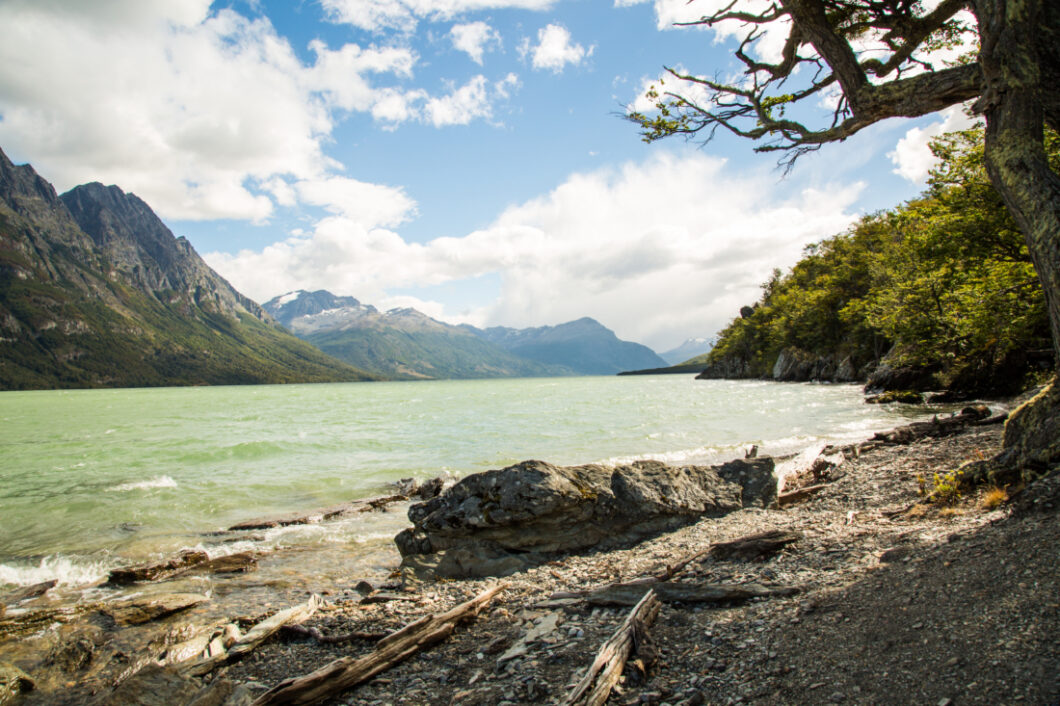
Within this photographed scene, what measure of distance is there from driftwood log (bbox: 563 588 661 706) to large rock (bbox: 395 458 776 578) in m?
4.65

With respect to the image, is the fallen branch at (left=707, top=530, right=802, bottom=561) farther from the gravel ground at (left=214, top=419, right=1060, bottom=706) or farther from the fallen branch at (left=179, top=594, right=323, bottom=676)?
the fallen branch at (left=179, top=594, right=323, bottom=676)

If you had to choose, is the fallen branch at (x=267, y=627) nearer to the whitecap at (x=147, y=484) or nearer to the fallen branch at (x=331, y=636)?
the fallen branch at (x=331, y=636)

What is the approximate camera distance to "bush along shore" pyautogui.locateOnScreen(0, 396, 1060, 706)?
4078mm

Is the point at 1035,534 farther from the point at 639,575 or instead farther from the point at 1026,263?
the point at 1026,263

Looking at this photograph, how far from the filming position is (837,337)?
80.4 m

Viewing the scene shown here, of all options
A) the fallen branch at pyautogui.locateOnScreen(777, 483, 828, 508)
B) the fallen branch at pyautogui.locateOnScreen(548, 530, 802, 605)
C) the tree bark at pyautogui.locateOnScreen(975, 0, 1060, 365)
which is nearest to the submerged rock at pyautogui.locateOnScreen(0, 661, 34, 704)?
the fallen branch at pyautogui.locateOnScreen(548, 530, 802, 605)

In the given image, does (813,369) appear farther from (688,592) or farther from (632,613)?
(632,613)

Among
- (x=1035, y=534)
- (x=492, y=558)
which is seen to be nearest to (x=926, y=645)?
(x=1035, y=534)

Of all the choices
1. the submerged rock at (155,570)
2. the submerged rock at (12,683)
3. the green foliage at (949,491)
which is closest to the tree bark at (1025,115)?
the green foliage at (949,491)

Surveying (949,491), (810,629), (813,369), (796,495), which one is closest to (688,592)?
(810,629)

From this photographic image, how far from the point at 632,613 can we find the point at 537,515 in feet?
16.4

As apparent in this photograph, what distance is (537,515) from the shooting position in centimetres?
1020

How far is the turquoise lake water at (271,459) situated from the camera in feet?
44.6

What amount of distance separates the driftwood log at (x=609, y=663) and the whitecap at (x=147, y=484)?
842 inches
